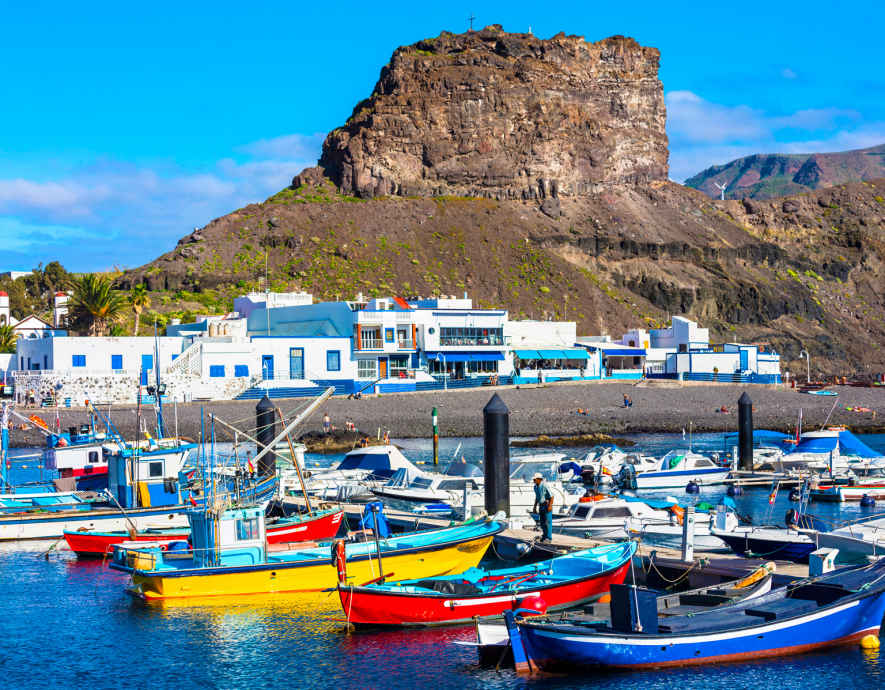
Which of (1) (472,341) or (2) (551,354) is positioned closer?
(1) (472,341)

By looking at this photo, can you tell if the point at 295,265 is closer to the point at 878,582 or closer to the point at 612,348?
the point at 612,348

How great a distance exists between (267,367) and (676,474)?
133ft

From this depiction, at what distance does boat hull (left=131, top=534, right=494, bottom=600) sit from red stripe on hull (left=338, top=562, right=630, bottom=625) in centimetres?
231

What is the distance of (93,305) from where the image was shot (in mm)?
94188

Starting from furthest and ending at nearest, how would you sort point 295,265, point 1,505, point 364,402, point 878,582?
point 295,265 → point 364,402 → point 1,505 → point 878,582

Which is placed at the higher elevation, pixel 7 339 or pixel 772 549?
pixel 7 339

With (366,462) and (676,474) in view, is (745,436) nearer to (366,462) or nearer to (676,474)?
(676,474)

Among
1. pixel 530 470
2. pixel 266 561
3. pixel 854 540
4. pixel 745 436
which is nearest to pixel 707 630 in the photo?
pixel 854 540

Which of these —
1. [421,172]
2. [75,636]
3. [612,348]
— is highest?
[421,172]

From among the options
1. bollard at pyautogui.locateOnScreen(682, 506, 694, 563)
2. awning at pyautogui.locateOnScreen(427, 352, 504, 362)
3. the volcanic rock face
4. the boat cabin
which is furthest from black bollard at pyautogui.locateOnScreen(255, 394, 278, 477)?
the volcanic rock face

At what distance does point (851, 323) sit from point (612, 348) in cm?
9122

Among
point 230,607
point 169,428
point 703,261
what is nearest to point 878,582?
point 230,607

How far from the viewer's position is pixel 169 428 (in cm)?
6262

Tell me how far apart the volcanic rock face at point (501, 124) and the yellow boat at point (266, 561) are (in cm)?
14476
